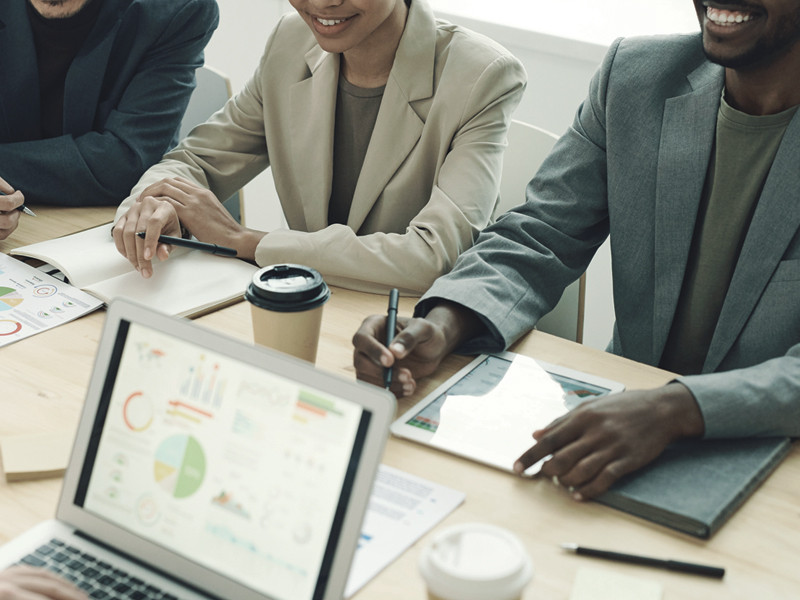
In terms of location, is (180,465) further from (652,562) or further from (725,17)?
(725,17)

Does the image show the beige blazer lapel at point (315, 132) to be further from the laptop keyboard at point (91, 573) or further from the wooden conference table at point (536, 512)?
the laptop keyboard at point (91, 573)

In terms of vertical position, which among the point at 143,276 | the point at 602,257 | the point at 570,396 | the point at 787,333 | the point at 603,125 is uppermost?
the point at 603,125

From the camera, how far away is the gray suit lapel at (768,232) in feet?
4.25

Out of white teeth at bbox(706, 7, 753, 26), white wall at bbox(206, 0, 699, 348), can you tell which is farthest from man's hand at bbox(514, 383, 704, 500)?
white wall at bbox(206, 0, 699, 348)

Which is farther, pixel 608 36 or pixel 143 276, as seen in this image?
pixel 608 36

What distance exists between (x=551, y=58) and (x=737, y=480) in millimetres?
1940

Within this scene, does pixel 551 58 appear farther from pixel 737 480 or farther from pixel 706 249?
pixel 737 480

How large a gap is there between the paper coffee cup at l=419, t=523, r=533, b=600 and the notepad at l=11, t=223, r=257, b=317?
0.73m

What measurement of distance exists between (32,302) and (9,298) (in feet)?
0.13

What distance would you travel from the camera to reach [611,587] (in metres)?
0.82

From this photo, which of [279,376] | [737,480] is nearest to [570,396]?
[737,480]

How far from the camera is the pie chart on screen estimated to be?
1.34 m

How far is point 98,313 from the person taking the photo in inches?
53.3

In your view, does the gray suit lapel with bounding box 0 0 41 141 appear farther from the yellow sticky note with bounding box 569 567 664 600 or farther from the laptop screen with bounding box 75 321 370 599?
the yellow sticky note with bounding box 569 567 664 600
